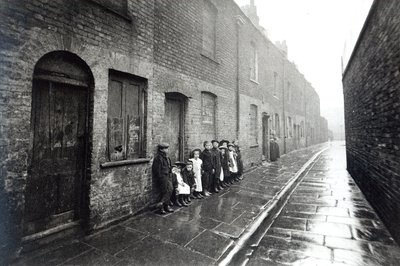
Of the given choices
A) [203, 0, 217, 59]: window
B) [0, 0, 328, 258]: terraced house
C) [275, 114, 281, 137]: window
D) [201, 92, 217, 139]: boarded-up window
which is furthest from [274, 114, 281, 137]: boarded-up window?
[0, 0, 328, 258]: terraced house

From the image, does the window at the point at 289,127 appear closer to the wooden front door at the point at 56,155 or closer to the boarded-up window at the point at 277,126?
the boarded-up window at the point at 277,126

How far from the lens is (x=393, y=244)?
3.56 meters

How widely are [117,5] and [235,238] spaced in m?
5.32

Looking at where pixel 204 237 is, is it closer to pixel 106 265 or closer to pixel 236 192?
pixel 106 265

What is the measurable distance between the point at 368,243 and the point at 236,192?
11.5 feet

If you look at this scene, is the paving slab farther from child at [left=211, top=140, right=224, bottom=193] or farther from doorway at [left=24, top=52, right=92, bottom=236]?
child at [left=211, top=140, right=224, bottom=193]

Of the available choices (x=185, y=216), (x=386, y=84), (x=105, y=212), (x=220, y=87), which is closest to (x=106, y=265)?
(x=105, y=212)

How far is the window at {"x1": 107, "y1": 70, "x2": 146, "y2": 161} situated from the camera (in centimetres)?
462

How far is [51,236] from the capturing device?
3.63m

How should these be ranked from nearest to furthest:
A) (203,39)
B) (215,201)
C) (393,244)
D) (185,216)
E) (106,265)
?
(106,265) → (393,244) → (185,216) → (215,201) → (203,39)

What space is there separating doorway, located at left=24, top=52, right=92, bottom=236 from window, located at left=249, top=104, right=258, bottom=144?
871 centimetres

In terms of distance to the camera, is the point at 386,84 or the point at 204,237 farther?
the point at 386,84

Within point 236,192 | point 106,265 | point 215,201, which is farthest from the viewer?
point 236,192

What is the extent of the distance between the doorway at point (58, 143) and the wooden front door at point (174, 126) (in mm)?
2423
